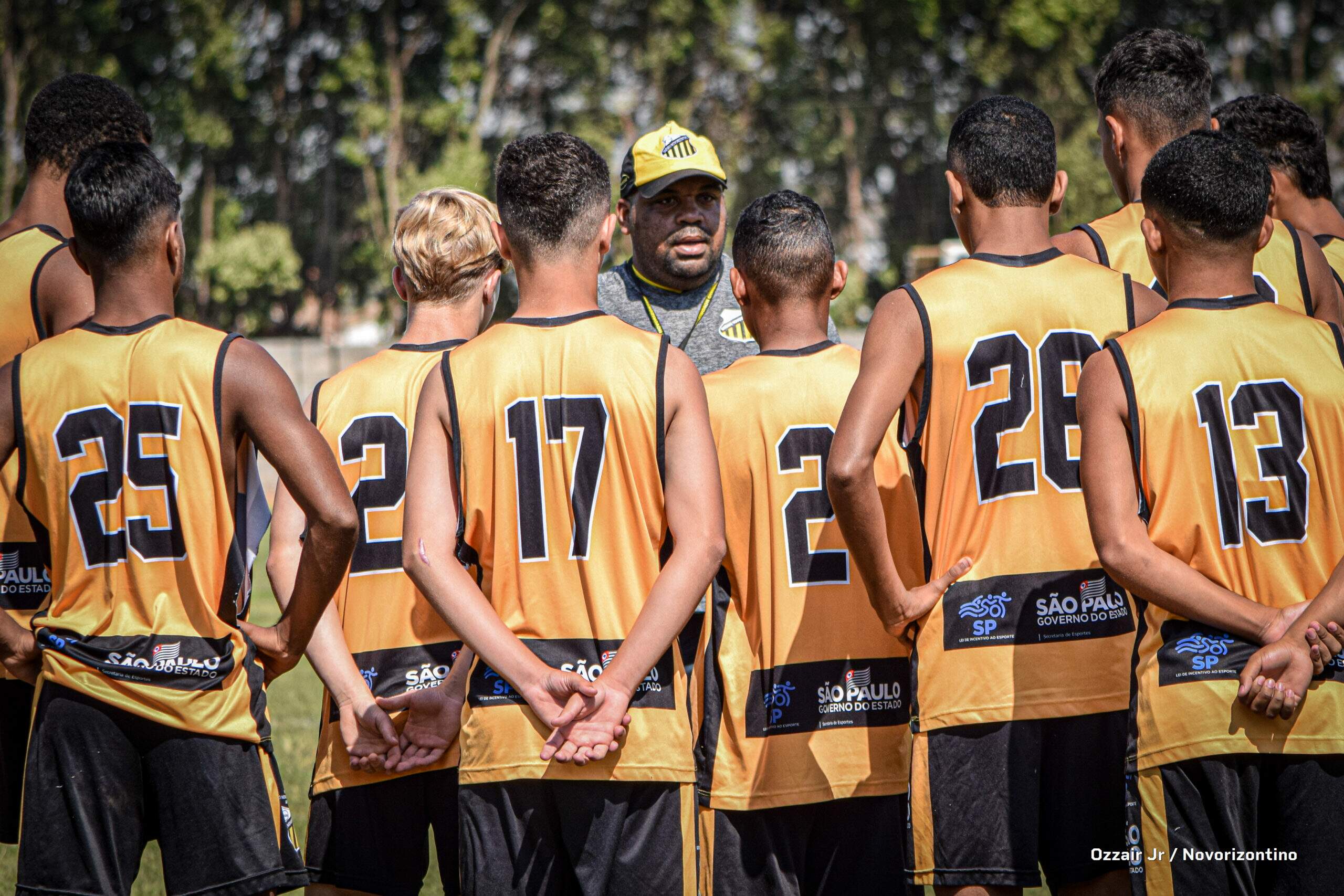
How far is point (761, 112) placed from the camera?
38219 mm

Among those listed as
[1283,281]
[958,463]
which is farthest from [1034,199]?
[1283,281]

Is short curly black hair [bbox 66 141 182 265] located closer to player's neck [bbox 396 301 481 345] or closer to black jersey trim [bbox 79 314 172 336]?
black jersey trim [bbox 79 314 172 336]

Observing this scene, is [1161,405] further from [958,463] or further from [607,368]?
[607,368]

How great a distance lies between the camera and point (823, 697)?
153 inches

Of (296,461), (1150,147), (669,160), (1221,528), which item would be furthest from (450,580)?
(1150,147)

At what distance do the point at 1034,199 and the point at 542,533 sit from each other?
1831 mm

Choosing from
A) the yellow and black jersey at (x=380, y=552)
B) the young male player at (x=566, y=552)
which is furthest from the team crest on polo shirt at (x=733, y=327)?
the young male player at (x=566, y=552)

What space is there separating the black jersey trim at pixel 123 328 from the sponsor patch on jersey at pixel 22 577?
1.05m

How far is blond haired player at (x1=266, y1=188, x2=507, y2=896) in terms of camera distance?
3.95 m

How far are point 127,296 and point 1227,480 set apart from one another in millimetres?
3042

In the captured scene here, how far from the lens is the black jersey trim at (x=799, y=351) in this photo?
13.3 ft

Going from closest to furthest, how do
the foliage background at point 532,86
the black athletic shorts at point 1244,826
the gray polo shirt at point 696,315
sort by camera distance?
the black athletic shorts at point 1244,826 → the gray polo shirt at point 696,315 → the foliage background at point 532,86

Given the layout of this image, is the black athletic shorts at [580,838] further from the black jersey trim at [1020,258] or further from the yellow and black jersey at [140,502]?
the black jersey trim at [1020,258]

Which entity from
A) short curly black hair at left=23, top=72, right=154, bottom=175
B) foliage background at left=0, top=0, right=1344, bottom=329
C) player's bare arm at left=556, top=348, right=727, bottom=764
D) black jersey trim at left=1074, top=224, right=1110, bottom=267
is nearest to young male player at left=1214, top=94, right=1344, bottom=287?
black jersey trim at left=1074, top=224, right=1110, bottom=267
